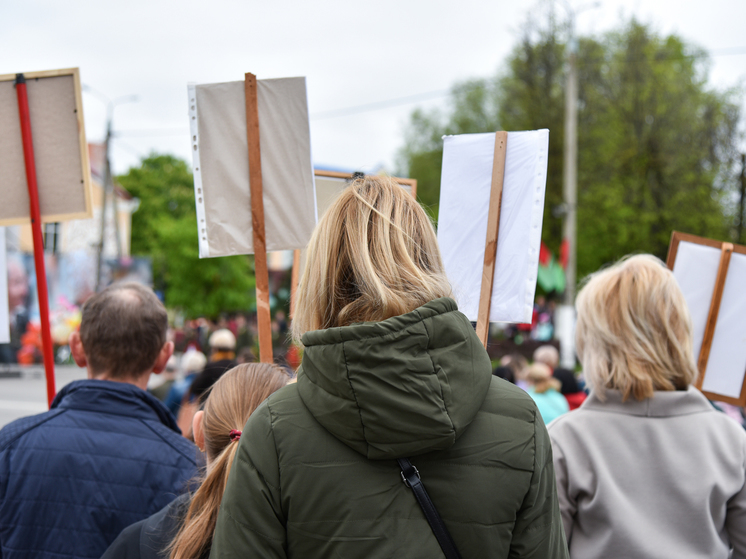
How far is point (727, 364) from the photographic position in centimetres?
278

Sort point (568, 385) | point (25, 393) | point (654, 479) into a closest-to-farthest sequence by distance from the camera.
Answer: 1. point (654, 479)
2. point (568, 385)
3. point (25, 393)

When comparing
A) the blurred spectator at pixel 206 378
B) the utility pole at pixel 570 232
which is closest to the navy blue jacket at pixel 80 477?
the blurred spectator at pixel 206 378

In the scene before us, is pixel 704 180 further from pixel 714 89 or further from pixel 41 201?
pixel 41 201

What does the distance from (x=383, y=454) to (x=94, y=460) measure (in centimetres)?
120

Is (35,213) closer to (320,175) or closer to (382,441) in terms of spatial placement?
(320,175)

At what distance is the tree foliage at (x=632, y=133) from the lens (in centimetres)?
2164

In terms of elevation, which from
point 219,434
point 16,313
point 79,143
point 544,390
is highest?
point 79,143

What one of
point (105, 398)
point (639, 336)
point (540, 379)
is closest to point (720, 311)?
point (639, 336)

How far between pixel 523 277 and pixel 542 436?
2.82 ft

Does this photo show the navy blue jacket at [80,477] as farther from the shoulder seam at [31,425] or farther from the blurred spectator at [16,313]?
the blurred spectator at [16,313]

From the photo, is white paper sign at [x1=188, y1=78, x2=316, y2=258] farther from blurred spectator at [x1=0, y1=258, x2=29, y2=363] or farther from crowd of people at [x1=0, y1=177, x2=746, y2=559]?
blurred spectator at [x1=0, y1=258, x2=29, y2=363]

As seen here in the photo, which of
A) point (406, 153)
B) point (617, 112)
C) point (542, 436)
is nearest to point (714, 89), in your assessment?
point (617, 112)

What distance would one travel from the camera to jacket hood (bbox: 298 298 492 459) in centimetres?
105

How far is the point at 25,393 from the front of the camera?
15633 millimetres
